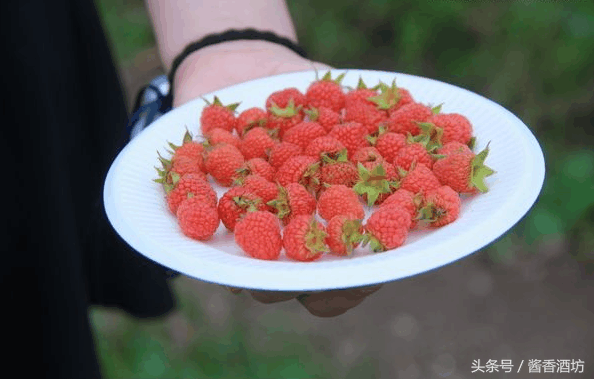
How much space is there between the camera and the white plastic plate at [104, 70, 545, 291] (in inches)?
32.0

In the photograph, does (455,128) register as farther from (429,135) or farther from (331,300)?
(331,300)

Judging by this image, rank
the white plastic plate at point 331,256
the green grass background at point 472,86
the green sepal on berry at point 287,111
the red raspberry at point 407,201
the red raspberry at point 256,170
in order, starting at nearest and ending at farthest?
the white plastic plate at point 331,256 < the red raspberry at point 407,201 < the red raspberry at point 256,170 < the green sepal on berry at point 287,111 < the green grass background at point 472,86

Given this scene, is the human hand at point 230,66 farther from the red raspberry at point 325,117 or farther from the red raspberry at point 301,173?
the red raspberry at point 301,173

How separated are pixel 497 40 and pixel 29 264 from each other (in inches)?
59.2

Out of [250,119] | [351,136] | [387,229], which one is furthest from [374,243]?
[250,119]

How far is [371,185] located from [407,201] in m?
0.06

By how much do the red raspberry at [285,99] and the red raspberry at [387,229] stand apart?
309 mm

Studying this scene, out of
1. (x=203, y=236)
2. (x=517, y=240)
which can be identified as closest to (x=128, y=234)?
(x=203, y=236)

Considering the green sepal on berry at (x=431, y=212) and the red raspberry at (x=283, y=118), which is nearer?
the green sepal on berry at (x=431, y=212)

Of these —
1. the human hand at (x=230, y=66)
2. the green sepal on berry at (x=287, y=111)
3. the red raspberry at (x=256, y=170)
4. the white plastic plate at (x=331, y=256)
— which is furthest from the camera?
the human hand at (x=230, y=66)

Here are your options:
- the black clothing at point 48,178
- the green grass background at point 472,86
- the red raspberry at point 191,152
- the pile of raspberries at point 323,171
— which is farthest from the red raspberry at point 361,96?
the green grass background at point 472,86

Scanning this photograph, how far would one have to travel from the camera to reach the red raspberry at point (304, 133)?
41.8 inches

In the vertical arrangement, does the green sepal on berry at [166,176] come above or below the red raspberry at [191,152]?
below

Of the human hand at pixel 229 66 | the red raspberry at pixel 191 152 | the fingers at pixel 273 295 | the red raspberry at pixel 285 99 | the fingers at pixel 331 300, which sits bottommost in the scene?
the fingers at pixel 331 300
